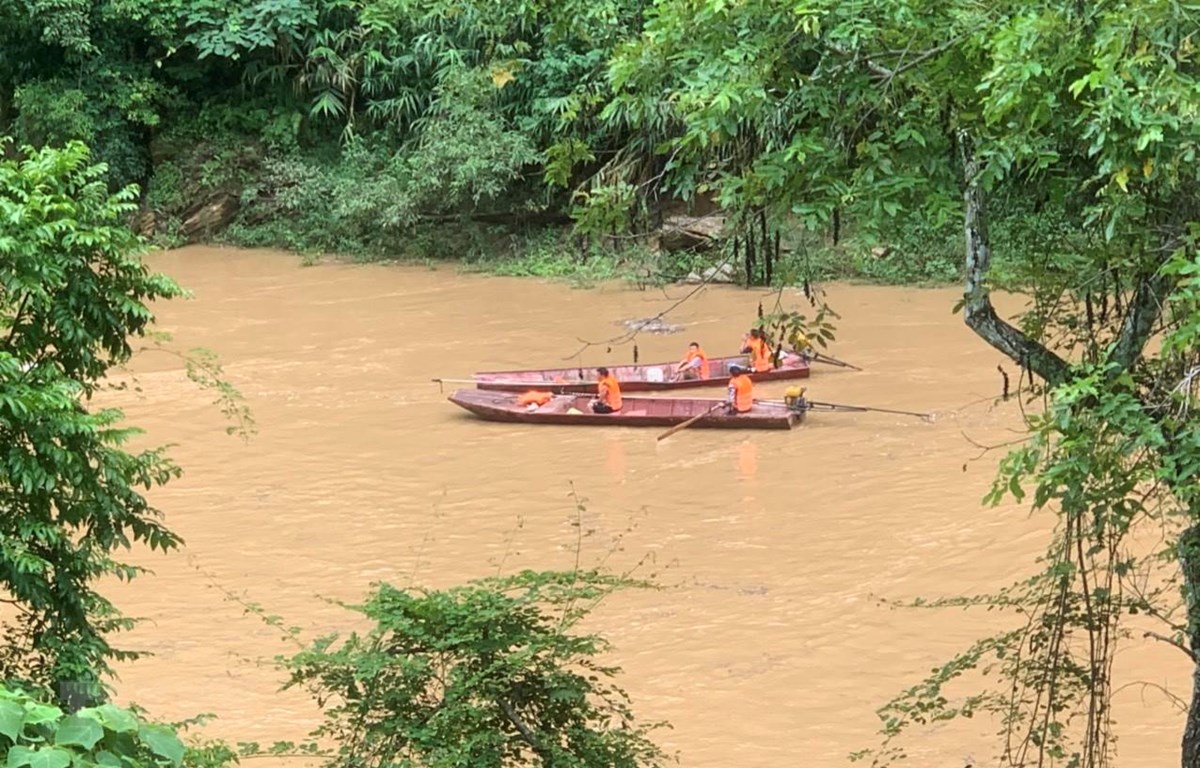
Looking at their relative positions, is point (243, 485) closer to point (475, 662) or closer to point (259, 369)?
point (259, 369)

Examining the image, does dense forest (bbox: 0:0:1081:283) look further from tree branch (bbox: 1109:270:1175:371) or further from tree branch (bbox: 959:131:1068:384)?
tree branch (bbox: 1109:270:1175:371)

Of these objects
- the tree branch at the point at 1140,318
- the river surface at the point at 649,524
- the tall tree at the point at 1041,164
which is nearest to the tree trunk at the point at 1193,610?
the tall tree at the point at 1041,164

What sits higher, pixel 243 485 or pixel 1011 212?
pixel 1011 212

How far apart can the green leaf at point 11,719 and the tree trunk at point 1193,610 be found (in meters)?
2.97

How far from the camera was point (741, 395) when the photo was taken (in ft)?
42.2

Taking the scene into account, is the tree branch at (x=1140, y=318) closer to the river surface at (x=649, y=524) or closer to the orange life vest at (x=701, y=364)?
the river surface at (x=649, y=524)

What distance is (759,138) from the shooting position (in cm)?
471

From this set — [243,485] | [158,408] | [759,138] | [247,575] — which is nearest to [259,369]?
[158,408]

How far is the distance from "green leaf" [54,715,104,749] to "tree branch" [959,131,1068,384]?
278 cm

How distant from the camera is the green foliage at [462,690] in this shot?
4242 millimetres

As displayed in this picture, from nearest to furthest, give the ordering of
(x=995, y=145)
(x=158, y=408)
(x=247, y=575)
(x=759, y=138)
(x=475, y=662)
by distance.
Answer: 1. (x=995, y=145)
2. (x=475, y=662)
3. (x=759, y=138)
4. (x=247, y=575)
5. (x=158, y=408)

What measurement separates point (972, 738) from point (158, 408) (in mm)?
10127

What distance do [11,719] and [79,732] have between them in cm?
12

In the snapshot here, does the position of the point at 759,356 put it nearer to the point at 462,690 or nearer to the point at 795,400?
the point at 795,400
